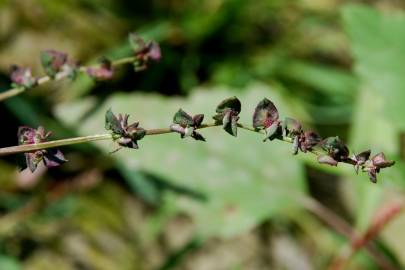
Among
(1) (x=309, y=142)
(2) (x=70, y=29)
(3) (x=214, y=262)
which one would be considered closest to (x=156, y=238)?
(3) (x=214, y=262)

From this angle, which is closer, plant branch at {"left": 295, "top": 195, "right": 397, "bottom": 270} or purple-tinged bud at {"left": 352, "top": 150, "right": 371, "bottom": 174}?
purple-tinged bud at {"left": 352, "top": 150, "right": 371, "bottom": 174}

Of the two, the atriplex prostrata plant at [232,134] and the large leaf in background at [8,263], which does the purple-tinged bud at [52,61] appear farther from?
the large leaf in background at [8,263]

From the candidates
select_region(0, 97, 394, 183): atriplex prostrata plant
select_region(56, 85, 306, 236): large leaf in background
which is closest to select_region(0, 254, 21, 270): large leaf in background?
select_region(56, 85, 306, 236): large leaf in background

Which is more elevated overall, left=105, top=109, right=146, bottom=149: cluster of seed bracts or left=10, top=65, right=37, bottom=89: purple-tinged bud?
left=10, top=65, right=37, bottom=89: purple-tinged bud

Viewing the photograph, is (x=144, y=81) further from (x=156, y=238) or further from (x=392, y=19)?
(x=392, y=19)

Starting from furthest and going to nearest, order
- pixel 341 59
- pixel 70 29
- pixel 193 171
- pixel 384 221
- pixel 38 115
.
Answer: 1. pixel 341 59
2. pixel 70 29
3. pixel 38 115
4. pixel 193 171
5. pixel 384 221

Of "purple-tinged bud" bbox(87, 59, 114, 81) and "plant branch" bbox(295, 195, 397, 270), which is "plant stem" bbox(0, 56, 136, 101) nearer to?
"purple-tinged bud" bbox(87, 59, 114, 81)
